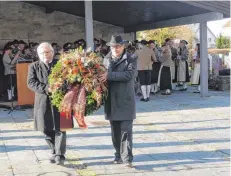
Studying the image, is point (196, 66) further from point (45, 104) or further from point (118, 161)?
point (45, 104)

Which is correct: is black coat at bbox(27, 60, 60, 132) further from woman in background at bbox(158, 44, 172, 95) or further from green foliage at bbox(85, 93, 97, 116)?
woman in background at bbox(158, 44, 172, 95)

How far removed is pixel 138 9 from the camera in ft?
46.4

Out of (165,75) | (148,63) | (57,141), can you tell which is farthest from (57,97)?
(165,75)

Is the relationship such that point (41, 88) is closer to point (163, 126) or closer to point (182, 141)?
point (182, 141)

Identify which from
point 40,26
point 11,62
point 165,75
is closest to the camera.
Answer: point 11,62

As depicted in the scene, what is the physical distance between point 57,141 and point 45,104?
1.71ft

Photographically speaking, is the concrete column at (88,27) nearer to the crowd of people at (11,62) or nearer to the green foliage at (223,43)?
the crowd of people at (11,62)

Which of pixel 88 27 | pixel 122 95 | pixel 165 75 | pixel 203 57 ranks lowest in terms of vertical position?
pixel 122 95

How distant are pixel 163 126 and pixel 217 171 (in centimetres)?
309

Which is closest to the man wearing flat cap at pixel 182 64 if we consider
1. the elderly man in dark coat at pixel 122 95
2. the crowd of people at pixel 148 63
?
the crowd of people at pixel 148 63

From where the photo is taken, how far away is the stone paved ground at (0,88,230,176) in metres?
5.46

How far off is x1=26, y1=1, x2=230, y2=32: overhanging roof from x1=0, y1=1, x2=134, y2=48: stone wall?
42 centimetres

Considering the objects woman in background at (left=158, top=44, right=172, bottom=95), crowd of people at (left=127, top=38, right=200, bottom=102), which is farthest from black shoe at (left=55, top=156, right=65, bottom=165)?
woman in background at (left=158, top=44, right=172, bottom=95)

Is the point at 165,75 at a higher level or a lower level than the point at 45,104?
higher
